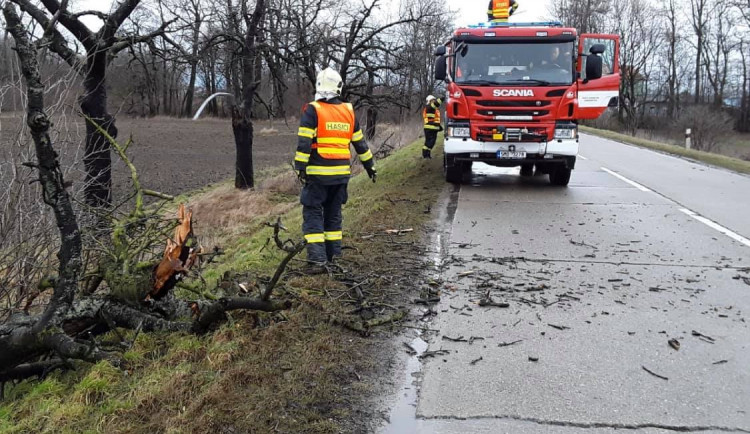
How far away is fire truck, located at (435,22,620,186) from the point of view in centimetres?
1091

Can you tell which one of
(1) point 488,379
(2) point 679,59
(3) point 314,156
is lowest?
(1) point 488,379

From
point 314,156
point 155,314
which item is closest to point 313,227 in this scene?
point 314,156

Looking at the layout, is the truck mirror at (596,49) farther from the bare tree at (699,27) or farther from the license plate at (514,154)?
the bare tree at (699,27)

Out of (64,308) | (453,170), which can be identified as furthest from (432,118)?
(64,308)

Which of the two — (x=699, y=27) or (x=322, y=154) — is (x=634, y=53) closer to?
(x=699, y=27)

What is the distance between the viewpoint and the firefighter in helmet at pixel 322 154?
582cm

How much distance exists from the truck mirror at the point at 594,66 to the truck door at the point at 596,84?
16 cm

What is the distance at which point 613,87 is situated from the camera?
1252 centimetres

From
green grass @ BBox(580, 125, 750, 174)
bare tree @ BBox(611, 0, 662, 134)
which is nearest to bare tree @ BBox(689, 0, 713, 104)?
bare tree @ BBox(611, 0, 662, 134)

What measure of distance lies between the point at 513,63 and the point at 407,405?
881 centimetres

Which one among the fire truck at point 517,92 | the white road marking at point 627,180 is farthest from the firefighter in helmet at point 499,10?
the white road marking at point 627,180

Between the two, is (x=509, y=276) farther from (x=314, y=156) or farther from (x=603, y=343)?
(x=314, y=156)

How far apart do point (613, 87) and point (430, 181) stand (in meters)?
4.16

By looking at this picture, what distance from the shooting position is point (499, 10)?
1345 centimetres
